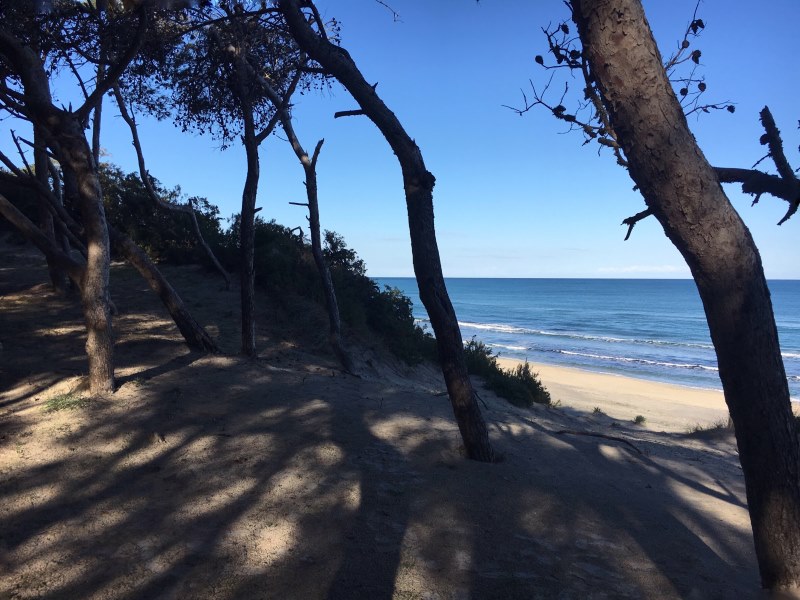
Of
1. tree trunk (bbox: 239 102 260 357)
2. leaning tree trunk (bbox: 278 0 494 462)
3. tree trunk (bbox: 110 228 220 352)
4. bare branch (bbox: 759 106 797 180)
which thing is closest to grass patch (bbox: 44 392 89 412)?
tree trunk (bbox: 110 228 220 352)

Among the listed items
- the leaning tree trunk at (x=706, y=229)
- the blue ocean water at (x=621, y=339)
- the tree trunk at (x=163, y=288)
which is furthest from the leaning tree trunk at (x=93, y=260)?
the blue ocean water at (x=621, y=339)

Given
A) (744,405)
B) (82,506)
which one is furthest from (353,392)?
(744,405)

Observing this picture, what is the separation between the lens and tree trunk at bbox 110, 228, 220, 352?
26.4ft

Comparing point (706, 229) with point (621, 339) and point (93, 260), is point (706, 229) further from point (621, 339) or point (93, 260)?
point (621, 339)

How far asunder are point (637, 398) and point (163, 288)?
1619cm

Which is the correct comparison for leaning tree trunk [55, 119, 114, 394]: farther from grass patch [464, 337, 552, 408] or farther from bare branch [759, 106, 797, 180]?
grass patch [464, 337, 552, 408]

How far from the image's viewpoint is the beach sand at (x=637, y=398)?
625 inches

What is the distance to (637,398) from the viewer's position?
19.5 metres

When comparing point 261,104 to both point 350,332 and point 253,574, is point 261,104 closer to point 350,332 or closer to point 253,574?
point 350,332

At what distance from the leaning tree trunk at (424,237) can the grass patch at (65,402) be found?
3.70 metres

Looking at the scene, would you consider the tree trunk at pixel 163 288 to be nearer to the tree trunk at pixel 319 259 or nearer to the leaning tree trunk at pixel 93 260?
the leaning tree trunk at pixel 93 260

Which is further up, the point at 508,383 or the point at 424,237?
the point at 424,237

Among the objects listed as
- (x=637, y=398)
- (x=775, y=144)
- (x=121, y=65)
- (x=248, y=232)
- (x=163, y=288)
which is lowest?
(x=637, y=398)

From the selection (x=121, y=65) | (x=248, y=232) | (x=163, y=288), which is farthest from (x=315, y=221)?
(x=121, y=65)
